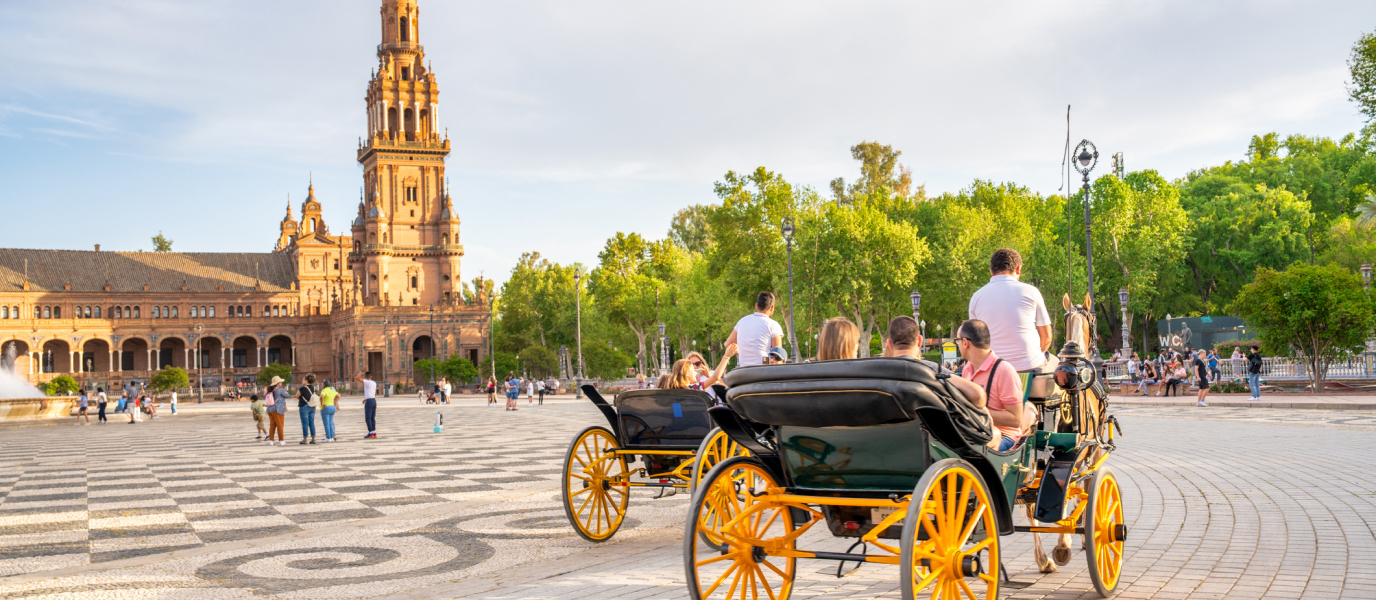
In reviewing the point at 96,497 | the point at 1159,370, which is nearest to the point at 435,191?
the point at 1159,370

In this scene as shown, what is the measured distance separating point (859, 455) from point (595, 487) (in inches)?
144

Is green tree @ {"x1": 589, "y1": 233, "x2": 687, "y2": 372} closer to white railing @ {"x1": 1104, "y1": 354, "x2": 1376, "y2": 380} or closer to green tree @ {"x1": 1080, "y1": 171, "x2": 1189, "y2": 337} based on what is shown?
green tree @ {"x1": 1080, "y1": 171, "x2": 1189, "y2": 337}

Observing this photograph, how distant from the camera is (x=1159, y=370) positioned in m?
39.1

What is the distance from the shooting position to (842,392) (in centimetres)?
452

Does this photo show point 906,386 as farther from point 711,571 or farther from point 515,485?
point 515,485

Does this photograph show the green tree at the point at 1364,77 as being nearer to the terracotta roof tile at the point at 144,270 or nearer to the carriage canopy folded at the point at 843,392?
the carriage canopy folded at the point at 843,392

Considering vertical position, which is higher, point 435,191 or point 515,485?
point 435,191

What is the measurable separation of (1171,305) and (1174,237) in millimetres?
9737

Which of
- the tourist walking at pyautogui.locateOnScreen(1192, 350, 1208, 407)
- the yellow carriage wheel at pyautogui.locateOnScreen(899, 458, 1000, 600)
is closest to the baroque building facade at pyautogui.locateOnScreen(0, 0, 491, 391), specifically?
the tourist walking at pyautogui.locateOnScreen(1192, 350, 1208, 407)

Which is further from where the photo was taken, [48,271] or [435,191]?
[48,271]

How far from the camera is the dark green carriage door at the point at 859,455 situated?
15.3 feet

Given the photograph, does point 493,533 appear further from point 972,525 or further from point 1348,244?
point 1348,244

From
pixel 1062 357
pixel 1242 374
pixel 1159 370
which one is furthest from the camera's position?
pixel 1159 370

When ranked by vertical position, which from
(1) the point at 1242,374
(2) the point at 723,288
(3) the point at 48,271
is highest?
(3) the point at 48,271
